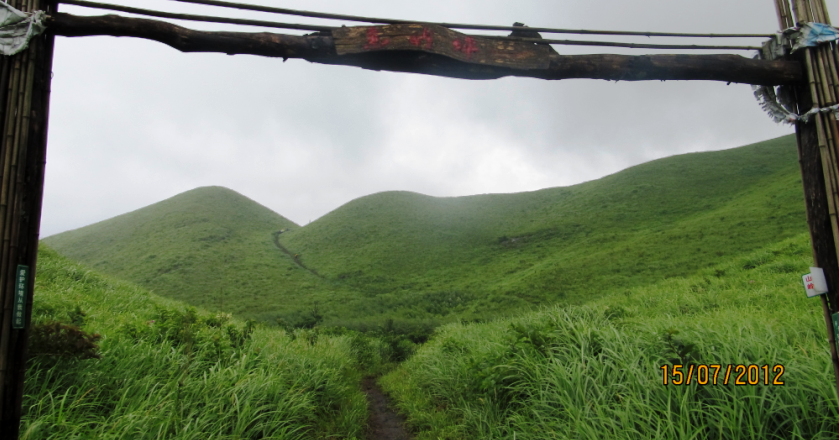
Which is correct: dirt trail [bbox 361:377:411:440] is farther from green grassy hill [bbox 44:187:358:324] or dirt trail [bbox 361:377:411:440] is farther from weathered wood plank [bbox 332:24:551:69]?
green grassy hill [bbox 44:187:358:324]

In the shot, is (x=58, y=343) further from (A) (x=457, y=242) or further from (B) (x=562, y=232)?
(A) (x=457, y=242)

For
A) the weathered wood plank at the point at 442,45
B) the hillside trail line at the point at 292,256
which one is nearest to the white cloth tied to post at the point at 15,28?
the weathered wood plank at the point at 442,45

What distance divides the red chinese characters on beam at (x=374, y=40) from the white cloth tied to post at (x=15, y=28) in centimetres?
265

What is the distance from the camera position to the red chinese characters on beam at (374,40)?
3.54m

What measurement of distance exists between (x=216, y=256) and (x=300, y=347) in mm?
54799

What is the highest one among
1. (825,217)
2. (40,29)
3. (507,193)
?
(507,193)

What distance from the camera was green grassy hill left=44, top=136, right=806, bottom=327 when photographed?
35.3 metres

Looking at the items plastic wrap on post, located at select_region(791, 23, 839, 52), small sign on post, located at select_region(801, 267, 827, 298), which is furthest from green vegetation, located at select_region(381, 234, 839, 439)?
plastic wrap on post, located at select_region(791, 23, 839, 52)

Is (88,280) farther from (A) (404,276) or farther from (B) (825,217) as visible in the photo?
(A) (404,276)

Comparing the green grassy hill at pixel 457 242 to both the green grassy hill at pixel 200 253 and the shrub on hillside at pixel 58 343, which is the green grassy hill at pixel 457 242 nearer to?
the green grassy hill at pixel 200 253

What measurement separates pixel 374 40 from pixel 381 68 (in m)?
0.29

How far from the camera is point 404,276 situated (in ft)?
176

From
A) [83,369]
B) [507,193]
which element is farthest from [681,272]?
[507,193]
